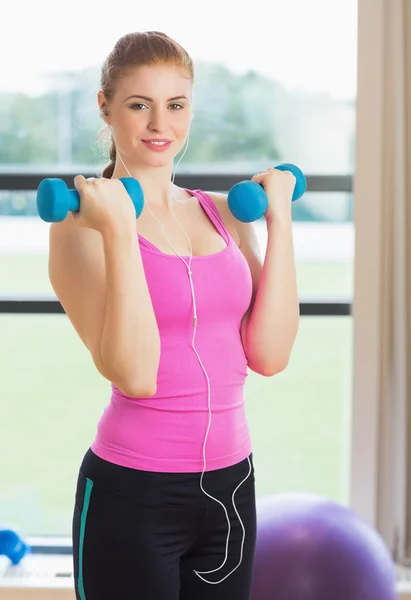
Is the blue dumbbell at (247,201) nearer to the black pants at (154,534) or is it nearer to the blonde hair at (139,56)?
the blonde hair at (139,56)

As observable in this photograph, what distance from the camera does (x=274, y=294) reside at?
5.02 feet

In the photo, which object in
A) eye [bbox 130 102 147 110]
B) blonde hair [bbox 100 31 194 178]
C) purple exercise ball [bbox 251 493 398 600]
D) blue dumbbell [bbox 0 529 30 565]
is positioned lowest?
blue dumbbell [bbox 0 529 30 565]

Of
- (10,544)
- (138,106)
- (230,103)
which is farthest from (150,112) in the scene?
(10,544)

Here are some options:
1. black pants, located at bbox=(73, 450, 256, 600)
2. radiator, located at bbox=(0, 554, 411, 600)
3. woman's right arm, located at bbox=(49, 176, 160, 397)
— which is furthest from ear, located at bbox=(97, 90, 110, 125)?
radiator, located at bbox=(0, 554, 411, 600)

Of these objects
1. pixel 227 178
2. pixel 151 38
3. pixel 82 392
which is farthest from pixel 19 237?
pixel 82 392

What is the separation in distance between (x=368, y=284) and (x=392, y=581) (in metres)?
0.94

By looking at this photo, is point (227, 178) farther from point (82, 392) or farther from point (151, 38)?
point (82, 392)

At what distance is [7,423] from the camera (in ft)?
Answer: 24.6

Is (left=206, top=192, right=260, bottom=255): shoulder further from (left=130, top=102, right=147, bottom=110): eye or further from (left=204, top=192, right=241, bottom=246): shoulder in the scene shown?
(left=130, top=102, right=147, bottom=110): eye

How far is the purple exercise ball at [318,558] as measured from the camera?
1964 mm

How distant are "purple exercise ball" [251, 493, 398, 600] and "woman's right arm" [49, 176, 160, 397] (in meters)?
0.83

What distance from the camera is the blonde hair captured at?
Answer: 1.48m

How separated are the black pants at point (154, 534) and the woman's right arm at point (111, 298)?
17cm

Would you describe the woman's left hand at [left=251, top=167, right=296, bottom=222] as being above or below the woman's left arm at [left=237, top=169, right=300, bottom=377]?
above
